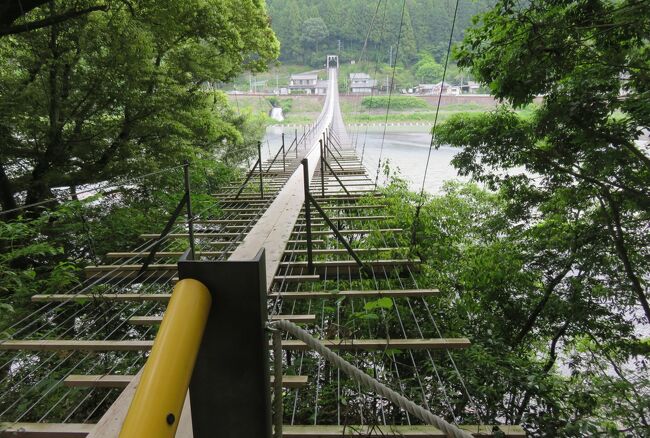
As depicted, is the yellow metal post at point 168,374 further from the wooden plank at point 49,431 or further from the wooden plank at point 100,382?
the wooden plank at point 100,382

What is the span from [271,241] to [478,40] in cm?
258

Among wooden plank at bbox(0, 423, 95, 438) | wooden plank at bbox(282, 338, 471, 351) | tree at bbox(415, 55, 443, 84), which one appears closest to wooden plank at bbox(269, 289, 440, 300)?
wooden plank at bbox(282, 338, 471, 351)

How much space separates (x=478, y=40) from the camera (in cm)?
334

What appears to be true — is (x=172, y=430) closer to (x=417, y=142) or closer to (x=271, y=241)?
(x=271, y=241)

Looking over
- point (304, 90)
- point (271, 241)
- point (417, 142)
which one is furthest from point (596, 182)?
point (304, 90)

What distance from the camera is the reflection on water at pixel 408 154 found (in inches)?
548

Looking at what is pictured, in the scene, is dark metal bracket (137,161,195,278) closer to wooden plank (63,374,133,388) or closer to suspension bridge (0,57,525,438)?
suspension bridge (0,57,525,438)

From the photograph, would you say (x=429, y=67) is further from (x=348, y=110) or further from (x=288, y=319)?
(x=288, y=319)

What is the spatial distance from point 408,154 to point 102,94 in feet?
51.6

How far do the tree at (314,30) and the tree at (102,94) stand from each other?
3369cm

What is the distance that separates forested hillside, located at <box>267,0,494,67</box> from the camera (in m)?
19.3

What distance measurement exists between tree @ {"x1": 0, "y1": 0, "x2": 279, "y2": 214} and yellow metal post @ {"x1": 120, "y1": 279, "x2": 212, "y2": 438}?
4916 millimetres

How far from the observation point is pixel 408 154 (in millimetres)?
18719

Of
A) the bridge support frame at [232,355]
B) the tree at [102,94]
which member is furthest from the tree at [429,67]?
the bridge support frame at [232,355]
